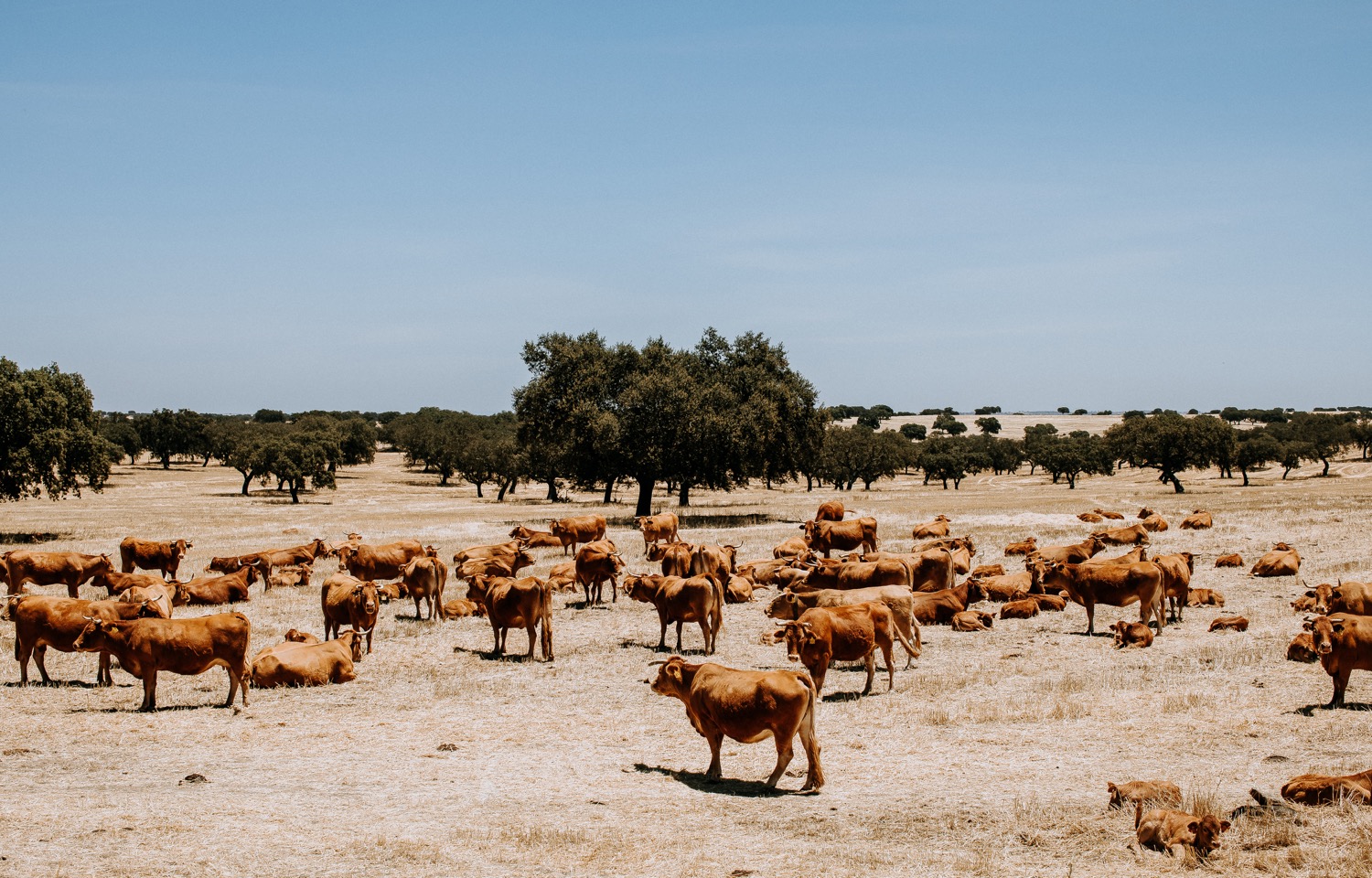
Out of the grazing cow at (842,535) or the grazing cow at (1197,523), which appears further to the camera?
the grazing cow at (1197,523)

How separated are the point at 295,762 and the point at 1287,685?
14.0 m

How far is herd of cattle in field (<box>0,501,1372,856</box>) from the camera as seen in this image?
425 inches

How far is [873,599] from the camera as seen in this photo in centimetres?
1727

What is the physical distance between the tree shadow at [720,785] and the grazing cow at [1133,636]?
1037cm

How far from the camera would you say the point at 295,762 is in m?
12.0

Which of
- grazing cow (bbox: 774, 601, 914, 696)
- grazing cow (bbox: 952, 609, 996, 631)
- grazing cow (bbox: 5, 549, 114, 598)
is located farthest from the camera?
grazing cow (bbox: 5, 549, 114, 598)

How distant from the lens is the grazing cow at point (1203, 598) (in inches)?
874

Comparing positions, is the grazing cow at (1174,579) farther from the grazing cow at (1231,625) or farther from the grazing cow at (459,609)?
the grazing cow at (459,609)

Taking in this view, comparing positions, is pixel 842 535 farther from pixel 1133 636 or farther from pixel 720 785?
pixel 720 785

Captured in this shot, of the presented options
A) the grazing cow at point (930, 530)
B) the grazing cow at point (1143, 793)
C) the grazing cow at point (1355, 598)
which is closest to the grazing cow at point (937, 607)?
the grazing cow at point (1355, 598)

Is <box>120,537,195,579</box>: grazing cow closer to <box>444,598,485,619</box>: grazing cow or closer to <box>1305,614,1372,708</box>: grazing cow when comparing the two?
<box>444,598,485,619</box>: grazing cow

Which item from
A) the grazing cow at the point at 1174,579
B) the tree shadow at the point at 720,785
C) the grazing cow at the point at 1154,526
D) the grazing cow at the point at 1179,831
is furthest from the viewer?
the grazing cow at the point at 1154,526

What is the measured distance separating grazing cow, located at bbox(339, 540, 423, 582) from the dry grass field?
4.13m

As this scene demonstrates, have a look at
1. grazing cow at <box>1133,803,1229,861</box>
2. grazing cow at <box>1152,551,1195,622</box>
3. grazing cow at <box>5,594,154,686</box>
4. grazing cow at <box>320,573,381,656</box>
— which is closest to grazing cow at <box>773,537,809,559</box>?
grazing cow at <box>1152,551,1195,622</box>
